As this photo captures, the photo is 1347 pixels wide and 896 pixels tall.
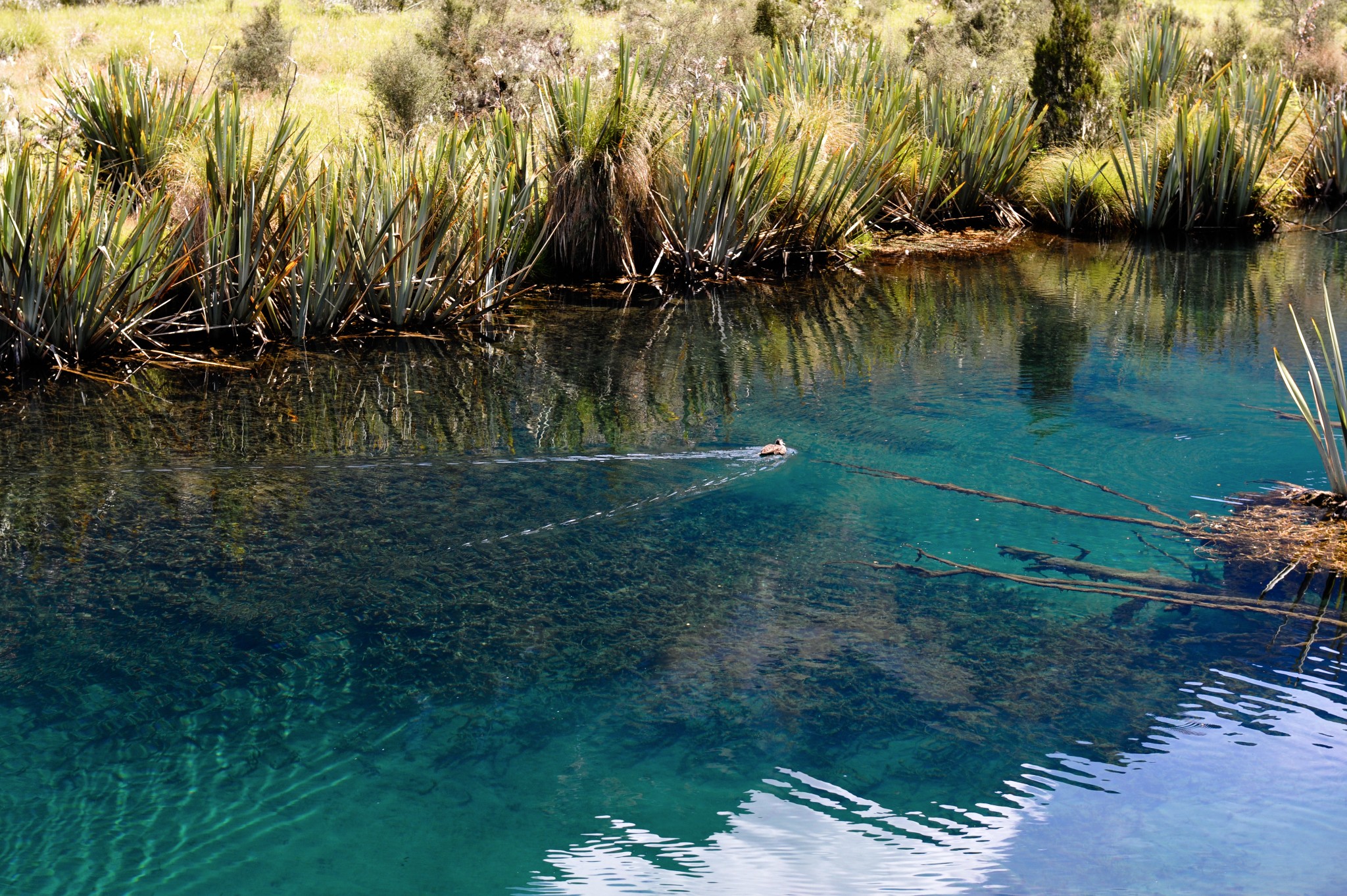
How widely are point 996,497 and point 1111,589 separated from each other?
81 centimetres

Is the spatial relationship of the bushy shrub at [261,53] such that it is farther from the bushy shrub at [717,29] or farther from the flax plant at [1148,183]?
the flax plant at [1148,183]

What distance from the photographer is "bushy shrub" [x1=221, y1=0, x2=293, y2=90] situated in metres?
19.4

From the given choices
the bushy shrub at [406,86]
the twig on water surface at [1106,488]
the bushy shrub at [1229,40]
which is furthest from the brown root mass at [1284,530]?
the bushy shrub at [1229,40]

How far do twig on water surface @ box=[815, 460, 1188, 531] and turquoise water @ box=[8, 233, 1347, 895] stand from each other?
0.06 metres

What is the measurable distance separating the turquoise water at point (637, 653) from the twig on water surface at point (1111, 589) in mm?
46

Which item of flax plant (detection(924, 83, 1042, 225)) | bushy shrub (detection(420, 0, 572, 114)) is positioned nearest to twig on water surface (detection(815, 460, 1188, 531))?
bushy shrub (detection(420, 0, 572, 114))

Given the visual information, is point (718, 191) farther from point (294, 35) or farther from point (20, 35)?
point (20, 35)

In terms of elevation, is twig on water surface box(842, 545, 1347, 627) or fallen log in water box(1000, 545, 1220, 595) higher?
fallen log in water box(1000, 545, 1220, 595)

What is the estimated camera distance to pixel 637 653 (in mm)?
3293

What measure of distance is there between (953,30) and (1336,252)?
13259mm

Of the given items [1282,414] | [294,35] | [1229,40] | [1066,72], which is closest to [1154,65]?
[1066,72]

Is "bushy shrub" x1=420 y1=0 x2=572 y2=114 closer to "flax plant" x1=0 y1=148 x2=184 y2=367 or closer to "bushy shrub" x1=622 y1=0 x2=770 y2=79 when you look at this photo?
"bushy shrub" x1=622 y1=0 x2=770 y2=79

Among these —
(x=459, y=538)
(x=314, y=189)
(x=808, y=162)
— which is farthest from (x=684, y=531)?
(x=808, y=162)

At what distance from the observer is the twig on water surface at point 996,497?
410 centimetres
